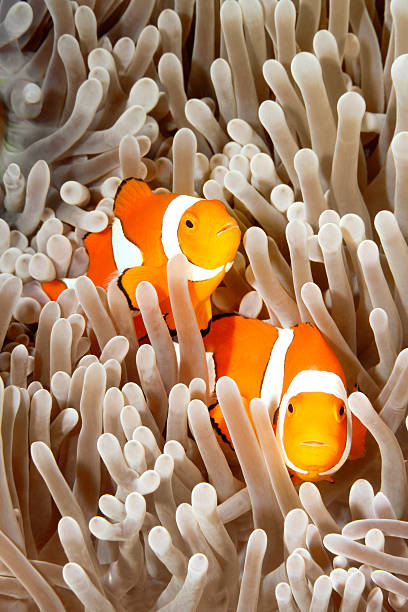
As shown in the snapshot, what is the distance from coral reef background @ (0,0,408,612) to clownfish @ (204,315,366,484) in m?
0.04

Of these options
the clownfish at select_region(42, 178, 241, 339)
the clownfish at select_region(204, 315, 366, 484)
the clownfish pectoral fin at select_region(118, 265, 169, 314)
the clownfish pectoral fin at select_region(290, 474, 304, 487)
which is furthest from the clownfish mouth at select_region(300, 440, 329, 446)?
the clownfish pectoral fin at select_region(118, 265, 169, 314)

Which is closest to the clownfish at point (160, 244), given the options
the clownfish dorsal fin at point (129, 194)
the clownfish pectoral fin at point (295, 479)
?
the clownfish dorsal fin at point (129, 194)

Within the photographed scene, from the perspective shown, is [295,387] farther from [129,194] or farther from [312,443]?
[129,194]

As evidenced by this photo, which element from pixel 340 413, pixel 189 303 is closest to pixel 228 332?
pixel 189 303

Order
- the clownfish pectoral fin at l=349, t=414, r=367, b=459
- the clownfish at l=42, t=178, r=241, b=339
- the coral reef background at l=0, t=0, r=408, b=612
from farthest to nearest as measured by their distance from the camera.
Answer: the clownfish at l=42, t=178, r=241, b=339 < the clownfish pectoral fin at l=349, t=414, r=367, b=459 < the coral reef background at l=0, t=0, r=408, b=612

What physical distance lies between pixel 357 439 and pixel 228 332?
24 centimetres

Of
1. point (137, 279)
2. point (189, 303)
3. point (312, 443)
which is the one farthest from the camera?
point (137, 279)

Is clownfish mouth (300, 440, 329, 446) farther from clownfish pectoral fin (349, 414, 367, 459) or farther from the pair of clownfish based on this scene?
clownfish pectoral fin (349, 414, 367, 459)

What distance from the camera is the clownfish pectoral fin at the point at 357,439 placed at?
3.00ft

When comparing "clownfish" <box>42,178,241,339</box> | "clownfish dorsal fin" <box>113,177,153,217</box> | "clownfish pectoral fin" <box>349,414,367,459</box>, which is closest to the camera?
"clownfish pectoral fin" <box>349,414,367,459</box>

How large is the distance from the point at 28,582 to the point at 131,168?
71 centimetres

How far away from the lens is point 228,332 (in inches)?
40.2

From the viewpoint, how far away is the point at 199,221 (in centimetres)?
102

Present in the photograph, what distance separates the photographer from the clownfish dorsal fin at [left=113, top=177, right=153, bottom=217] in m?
1.14
